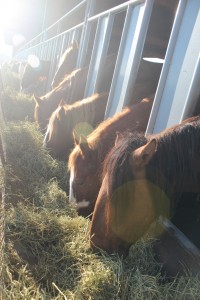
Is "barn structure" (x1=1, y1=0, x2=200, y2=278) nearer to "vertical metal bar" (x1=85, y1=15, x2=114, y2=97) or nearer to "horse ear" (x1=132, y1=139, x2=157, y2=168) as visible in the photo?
"vertical metal bar" (x1=85, y1=15, x2=114, y2=97)

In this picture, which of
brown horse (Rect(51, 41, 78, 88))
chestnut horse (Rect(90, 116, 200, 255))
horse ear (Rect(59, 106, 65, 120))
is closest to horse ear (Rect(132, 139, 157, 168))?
chestnut horse (Rect(90, 116, 200, 255))

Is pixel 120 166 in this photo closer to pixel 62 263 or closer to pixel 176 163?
pixel 176 163

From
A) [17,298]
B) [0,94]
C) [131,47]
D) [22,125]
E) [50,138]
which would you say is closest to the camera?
[17,298]

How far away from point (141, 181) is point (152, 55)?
3672 millimetres

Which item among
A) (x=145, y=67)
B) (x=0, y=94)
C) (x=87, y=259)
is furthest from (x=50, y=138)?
(x=0, y=94)

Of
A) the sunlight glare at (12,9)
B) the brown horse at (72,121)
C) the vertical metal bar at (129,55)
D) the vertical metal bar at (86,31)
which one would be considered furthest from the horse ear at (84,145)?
the sunlight glare at (12,9)

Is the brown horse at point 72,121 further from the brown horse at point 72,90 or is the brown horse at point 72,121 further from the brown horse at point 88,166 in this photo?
the brown horse at point 88,166

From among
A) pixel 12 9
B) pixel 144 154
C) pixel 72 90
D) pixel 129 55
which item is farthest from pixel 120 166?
pixel 12 9

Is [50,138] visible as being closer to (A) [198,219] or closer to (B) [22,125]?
(B) [22,125]

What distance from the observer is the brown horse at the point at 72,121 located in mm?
4125

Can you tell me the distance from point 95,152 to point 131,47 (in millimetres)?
1637

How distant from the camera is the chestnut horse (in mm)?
1750

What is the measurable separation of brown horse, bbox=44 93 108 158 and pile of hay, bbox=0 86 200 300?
42.3 inches

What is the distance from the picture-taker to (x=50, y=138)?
15.0 feet
